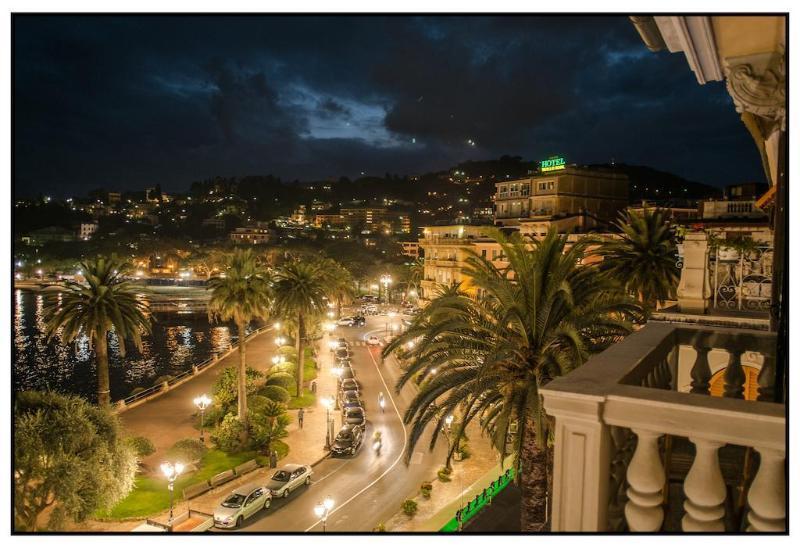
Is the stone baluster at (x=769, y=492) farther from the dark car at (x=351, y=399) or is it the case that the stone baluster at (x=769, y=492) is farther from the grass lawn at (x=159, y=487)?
the dark car at (x=351, y=399)

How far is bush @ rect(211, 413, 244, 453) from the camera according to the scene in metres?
25.4

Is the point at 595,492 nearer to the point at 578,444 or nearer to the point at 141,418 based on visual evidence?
the point at 578,444

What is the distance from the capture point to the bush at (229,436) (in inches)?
1001

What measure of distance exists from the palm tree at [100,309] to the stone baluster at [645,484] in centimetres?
2457

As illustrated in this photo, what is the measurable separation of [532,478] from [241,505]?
39.4ft

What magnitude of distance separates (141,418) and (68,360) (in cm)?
3351

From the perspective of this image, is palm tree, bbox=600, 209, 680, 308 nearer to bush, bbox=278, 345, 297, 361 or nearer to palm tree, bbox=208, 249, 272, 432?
palm tree, bbox=208, 249, 272, 432

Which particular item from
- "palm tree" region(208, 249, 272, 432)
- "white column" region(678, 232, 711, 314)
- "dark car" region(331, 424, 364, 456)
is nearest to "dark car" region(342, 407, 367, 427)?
"dark car" region(331, 424, 364, 456)

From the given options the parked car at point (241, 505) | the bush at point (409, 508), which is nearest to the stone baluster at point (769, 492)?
the bush at point (409, 508)

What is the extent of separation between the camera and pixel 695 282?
984 centimetres

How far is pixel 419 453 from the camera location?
2516 cm

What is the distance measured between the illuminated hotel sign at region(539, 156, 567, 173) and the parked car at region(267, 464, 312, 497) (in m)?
46.3

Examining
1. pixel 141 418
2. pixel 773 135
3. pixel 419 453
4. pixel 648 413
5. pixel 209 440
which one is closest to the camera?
pixel 648 413
